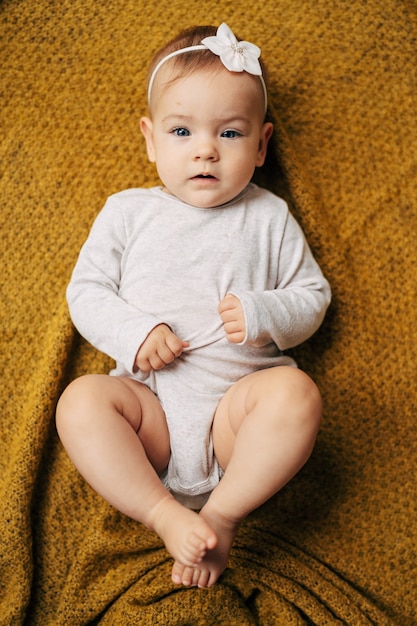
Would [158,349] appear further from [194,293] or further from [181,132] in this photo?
[181,132]

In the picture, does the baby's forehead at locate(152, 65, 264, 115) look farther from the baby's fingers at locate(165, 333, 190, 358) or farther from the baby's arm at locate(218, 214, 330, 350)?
the baby's fingers at locate(165, 333, 190, 358)

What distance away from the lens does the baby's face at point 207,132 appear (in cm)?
119

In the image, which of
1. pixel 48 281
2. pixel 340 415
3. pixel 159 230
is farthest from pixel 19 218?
pixel 340 415

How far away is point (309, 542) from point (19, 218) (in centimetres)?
90

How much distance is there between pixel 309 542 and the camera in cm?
135

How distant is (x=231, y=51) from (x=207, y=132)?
154 millimetres

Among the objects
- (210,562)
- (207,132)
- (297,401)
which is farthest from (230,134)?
(210,562)

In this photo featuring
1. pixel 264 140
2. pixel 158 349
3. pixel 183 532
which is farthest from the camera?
pixel 264 140

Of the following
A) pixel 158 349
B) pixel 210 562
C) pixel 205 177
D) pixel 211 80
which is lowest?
pixel 210 562

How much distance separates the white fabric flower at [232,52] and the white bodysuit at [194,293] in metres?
0.24

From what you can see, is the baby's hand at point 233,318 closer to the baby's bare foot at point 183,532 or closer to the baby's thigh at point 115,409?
the baby's thigh at point 115,409

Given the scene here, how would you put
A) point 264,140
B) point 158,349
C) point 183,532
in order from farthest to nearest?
point 264,140 < point 158,349 < point 183,532

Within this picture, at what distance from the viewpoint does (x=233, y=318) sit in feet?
3.85

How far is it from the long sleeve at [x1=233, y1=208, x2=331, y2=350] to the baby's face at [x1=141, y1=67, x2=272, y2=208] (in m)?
0.16
